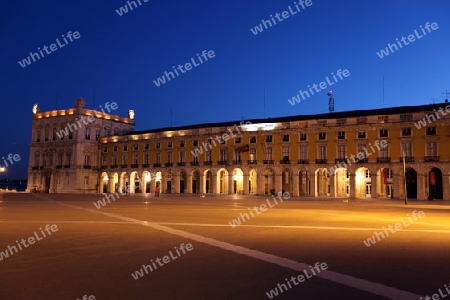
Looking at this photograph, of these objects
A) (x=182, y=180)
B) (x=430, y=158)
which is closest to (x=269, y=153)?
(x=182, y=180)

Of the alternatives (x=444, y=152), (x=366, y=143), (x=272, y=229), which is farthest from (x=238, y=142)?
(x=272, y=229)

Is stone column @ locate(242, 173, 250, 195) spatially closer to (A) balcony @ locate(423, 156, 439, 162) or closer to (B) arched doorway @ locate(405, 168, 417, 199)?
(B) arched doorway @ locate(405, 168, 417, 199)

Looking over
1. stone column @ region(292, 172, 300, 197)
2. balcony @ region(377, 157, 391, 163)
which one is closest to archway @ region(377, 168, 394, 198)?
balcony @ region(377, 157, 391, 163)

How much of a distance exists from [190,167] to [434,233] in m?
52.9

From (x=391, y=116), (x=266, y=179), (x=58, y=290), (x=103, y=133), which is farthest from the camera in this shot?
(x=103, y=133)

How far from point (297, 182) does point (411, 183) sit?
13659mm

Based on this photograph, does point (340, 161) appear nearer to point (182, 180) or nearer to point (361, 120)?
point (361, 120)

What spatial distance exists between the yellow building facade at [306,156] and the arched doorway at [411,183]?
0.11m

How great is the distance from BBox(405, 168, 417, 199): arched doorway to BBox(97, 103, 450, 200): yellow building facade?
11 cm

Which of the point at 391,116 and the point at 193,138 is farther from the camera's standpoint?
the point at 193,138

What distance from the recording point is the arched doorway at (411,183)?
50.1m

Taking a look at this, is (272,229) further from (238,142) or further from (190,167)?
(190,167)

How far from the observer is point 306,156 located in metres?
54.2

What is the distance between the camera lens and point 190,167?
6425cm
